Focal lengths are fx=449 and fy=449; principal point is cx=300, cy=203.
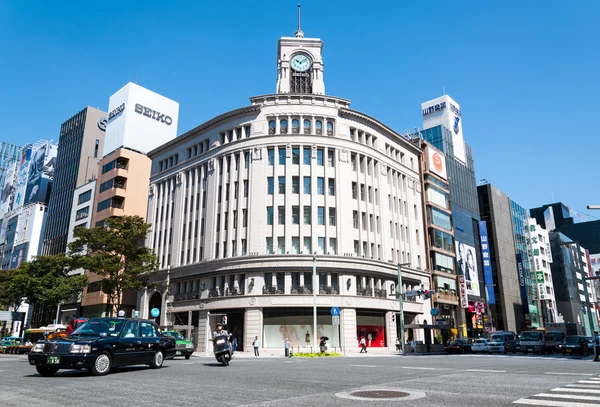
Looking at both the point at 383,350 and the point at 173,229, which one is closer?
the point at 383,350

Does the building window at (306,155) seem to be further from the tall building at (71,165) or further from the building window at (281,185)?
the tall building at (71,165)

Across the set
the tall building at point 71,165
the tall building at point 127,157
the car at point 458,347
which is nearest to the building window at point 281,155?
the car at point 458,347

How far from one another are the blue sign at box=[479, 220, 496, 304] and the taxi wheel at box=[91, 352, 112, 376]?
68.7 m

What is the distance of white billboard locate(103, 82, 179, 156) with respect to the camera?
73.9 metres

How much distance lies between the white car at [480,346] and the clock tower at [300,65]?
110 ft

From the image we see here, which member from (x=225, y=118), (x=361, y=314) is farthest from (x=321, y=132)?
(x=361, y=314)

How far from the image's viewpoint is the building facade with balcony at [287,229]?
42.4 meters

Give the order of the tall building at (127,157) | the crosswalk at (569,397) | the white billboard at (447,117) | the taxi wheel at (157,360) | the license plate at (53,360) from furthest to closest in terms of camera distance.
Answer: the white billboard at (447,117), the tall building at (127,157), the taxi wheel at (157,360), the license plate at (53,360), the crosswalk at (569,397)

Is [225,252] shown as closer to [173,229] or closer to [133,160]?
[173,229]

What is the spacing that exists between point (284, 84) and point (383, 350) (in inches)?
1325

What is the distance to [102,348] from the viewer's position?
12664 mm

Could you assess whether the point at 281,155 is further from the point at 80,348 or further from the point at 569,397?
the point at 569,397

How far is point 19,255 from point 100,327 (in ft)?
314

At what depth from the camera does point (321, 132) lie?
48.2 m
